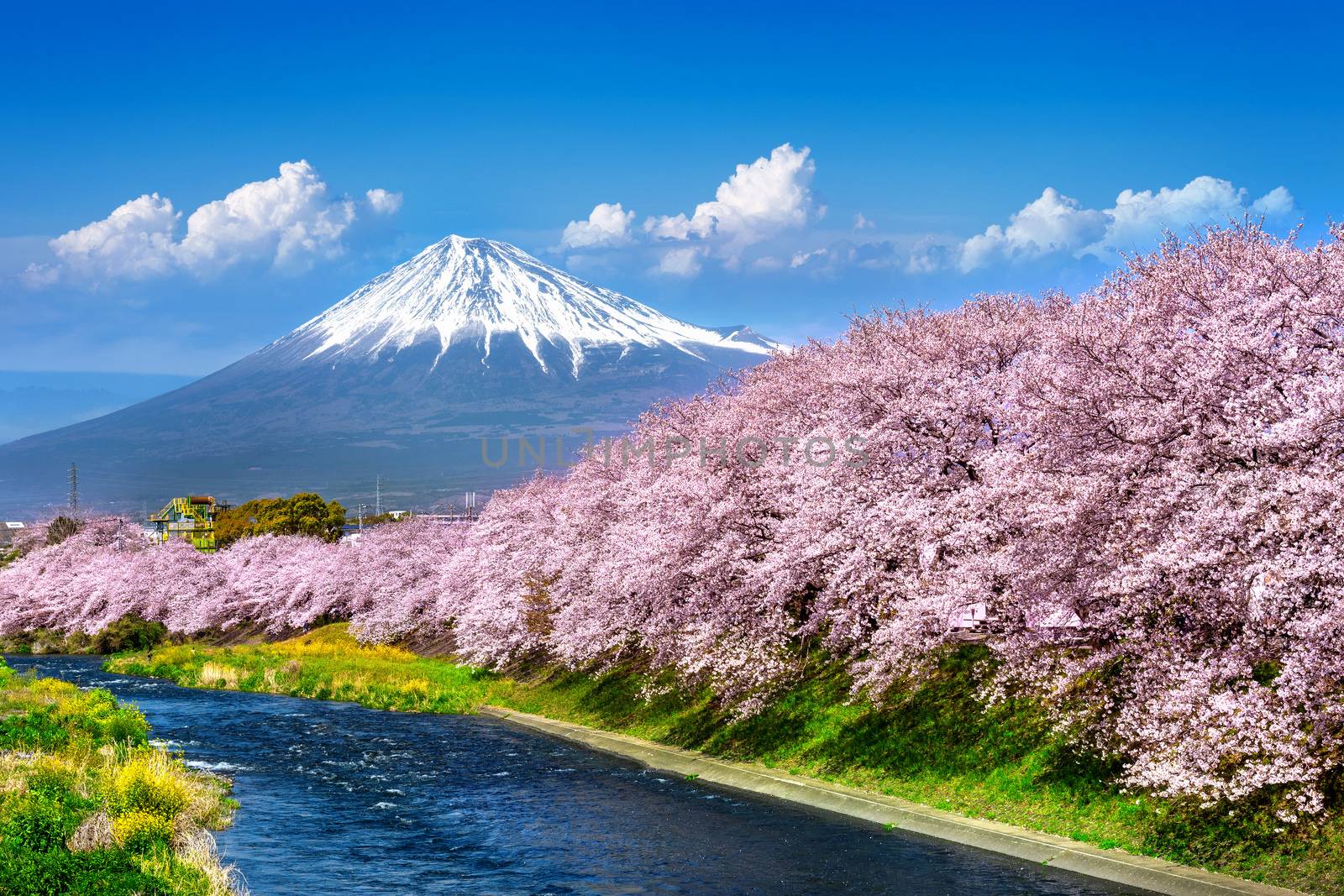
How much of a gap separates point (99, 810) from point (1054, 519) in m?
20.6

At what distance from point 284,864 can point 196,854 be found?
266cm

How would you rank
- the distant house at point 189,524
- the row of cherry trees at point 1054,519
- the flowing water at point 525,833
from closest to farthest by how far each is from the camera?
the row of cherry trees at point 1054,519
the flowing water at point 525,833
the distant house at point 189,524

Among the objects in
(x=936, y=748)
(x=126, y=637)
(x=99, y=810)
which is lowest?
(x=126, y=637)

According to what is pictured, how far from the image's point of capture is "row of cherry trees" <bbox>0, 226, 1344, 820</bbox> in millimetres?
20781

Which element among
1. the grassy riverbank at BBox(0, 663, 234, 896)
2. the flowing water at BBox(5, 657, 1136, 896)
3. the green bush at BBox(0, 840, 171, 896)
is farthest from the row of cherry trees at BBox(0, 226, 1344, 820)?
the green bush at BBox(0, 840, 171, 896)

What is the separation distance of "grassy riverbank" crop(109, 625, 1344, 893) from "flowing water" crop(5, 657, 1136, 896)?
2.02 meters

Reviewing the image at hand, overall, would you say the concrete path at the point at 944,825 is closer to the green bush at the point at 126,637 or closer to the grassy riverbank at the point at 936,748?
the grassy riverbank at the point at 936,748

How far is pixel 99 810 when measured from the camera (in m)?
25.0

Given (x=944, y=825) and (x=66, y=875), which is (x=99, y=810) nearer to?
(x=66, y=875)

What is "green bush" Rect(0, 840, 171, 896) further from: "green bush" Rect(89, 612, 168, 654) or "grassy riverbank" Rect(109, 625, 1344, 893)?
"green bush" Rect(89, 612, 168, 654)

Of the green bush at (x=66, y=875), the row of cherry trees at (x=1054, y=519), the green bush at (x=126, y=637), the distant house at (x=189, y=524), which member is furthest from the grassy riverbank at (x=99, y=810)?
the distant house at (x=189, y=524)

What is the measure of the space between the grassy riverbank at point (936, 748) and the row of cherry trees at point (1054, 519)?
31.5 inches

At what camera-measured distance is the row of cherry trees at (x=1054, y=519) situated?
20781mm

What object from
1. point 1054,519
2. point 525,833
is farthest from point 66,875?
point 1054,519
